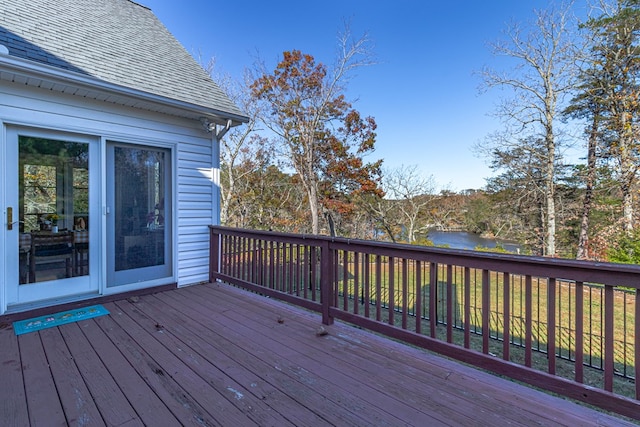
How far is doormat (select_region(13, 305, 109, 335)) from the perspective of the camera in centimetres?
281

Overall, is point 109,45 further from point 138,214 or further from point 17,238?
point 17,238

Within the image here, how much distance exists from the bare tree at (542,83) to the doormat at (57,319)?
38.5 feet

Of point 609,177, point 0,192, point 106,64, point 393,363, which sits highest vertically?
point 106,64

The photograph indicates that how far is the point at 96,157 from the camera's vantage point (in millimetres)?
3502

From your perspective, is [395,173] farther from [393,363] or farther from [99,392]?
[99,392]

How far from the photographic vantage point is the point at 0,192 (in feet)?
9.60

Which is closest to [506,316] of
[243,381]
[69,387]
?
[243,381]

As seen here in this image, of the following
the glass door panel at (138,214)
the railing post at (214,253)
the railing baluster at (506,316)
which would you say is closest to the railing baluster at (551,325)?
the railing baluster at (506,316)

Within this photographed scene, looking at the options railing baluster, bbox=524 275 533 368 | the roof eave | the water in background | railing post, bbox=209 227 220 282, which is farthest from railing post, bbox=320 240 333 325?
the water in background

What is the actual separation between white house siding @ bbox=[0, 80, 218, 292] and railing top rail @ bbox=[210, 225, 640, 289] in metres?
2.29

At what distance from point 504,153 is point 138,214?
1110 cm

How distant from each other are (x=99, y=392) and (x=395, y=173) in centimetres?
1214

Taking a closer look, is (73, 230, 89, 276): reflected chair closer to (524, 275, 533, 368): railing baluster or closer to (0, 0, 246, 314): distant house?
(0, 0, 246, 314): distant house

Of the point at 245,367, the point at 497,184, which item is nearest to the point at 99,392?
the point at 245,367
